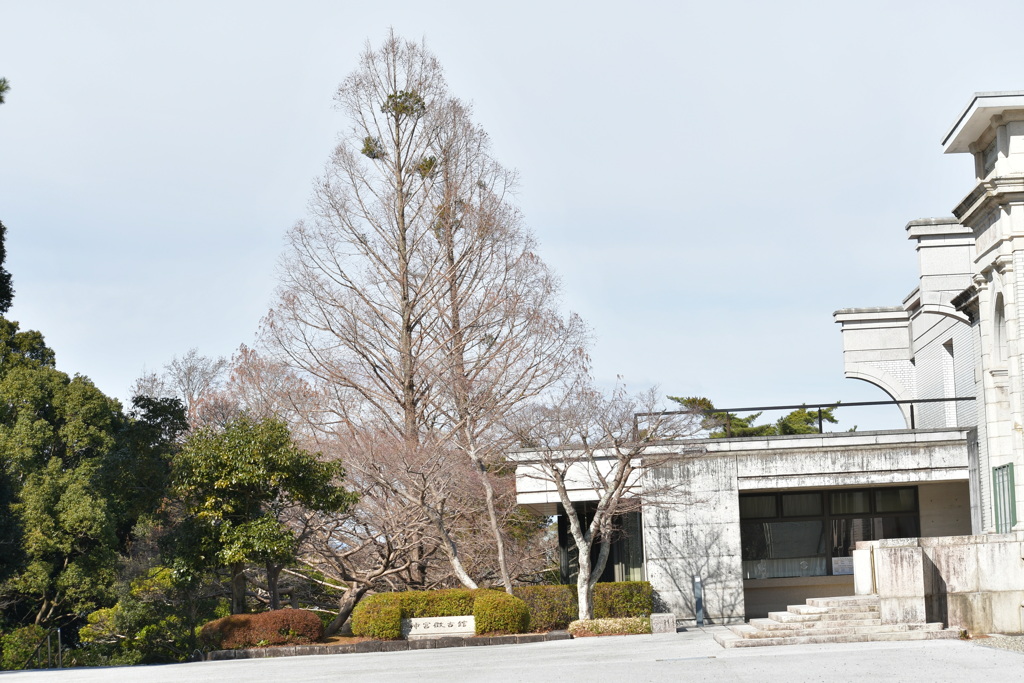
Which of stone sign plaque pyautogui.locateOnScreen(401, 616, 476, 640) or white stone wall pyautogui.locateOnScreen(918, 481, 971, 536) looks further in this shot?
white stone wall pyautogui.locateOnScreen(918, 481, 971, 536)

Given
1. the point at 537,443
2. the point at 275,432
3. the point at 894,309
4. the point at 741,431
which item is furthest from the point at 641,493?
the point at 741,431

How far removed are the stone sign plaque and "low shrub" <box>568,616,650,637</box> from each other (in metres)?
2.02

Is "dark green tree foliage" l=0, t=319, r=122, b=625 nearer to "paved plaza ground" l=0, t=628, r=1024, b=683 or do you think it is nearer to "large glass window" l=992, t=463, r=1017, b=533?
"paved plaza ground" l=0, t=628, r=1024, b=683

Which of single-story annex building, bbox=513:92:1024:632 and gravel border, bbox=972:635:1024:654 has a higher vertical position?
single-story annex building, bbox=513:92:1024:632

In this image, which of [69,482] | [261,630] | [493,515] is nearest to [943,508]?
[493,515]

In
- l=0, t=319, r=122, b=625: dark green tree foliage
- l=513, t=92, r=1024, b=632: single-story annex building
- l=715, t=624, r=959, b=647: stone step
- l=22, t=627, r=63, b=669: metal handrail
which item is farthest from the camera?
l=22, t=627, r=63, b=669: metal handrail

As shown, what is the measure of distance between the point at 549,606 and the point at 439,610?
7.66ft

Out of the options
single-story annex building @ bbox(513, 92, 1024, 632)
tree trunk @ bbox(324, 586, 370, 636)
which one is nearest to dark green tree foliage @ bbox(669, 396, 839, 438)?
single-story annex building @ bbox(513, 92, 1024, 632)

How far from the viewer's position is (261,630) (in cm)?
2070

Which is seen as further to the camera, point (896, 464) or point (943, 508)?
point (943, 508)

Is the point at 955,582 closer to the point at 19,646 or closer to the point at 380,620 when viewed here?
the point at 380,620

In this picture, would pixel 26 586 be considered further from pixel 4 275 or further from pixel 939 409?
pixel 939 409

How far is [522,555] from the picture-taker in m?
28.1

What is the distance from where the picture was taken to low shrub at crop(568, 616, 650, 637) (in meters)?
21.3
